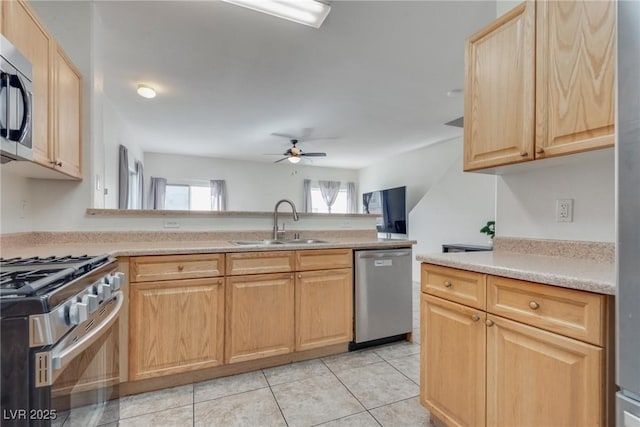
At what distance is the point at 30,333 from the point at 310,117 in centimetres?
390

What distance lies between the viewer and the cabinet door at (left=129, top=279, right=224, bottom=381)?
1.82m

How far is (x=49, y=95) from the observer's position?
1.70 m

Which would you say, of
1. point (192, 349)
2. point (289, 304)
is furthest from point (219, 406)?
point (289, 304)

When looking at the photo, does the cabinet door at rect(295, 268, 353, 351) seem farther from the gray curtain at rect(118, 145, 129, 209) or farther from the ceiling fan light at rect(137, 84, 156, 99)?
the gray curtain at rect(118, 145, 129, 209)

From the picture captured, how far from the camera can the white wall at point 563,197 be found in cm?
139

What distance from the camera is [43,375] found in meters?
0.82

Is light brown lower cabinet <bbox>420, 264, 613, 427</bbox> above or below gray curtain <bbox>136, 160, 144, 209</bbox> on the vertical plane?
below

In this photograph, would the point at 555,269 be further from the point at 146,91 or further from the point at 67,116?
the point at 146,91

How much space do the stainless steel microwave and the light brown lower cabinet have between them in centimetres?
196

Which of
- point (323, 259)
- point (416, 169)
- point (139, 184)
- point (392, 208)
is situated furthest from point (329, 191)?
point (323, 259)

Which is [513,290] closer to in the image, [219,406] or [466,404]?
[466,404]

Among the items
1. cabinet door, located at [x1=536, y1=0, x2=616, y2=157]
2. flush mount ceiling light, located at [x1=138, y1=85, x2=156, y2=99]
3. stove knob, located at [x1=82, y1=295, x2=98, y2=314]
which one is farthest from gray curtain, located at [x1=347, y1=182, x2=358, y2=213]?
stove knob, located at [x1=82, y1=295, x2=98, y2=314]

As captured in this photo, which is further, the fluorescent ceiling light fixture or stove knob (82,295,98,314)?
the fluorescent ceiling light fixture

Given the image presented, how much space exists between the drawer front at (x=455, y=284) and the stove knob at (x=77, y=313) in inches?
55.8
